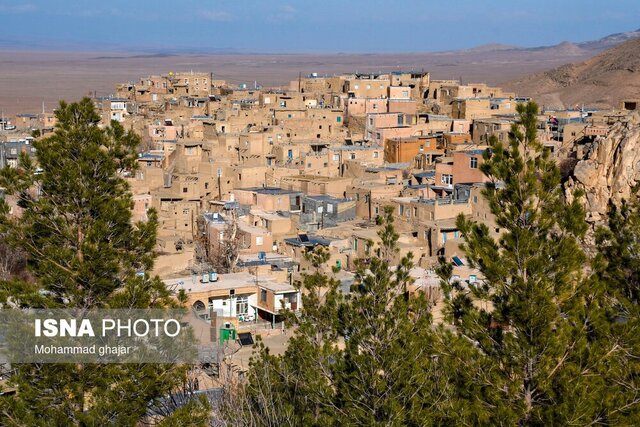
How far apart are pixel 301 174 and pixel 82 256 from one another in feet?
72.8

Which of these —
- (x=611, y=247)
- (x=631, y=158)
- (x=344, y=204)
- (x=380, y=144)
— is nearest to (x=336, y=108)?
(x=380, y=144)

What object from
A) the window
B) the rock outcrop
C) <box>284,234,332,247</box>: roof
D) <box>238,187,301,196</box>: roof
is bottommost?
the window

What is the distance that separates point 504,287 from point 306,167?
23.0m

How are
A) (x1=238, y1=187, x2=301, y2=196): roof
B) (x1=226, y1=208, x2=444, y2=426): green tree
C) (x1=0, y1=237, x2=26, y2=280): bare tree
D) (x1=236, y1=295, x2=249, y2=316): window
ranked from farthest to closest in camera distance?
(x1=238, y1=187, x2=301, y2=196): roof → (x1=0, y1=237, x2=26, y2=280): bare tree → (x1=236, y1=295, x2=249, y2=316): window → (x1=226, y1=208, x2=444, y2=426): green tree

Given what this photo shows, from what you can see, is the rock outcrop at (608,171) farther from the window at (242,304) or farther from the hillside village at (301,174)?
the window at (242,304)

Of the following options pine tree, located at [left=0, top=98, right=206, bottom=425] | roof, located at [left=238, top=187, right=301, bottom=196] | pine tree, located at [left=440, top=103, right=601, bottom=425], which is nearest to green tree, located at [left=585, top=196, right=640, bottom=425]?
pine tree, located at [left=440, top=103, right=601, bottom=425]

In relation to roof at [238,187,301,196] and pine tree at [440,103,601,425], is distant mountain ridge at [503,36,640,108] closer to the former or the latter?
roof at [238,187,301,196]

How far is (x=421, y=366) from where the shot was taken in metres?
11.2

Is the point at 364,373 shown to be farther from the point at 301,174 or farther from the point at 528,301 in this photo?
the point at 301,174

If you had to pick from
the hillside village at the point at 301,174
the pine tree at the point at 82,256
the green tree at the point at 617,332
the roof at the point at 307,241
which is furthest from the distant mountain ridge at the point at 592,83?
the pine tree at the point at 82,256

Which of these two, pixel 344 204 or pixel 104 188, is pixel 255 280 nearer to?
pixel 344 204

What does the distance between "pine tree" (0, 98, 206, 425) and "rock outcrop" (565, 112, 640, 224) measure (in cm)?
1815

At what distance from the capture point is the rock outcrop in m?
27.9

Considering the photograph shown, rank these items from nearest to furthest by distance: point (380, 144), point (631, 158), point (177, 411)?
point (177, 411) → point (631, 158) → point (380, 144)
